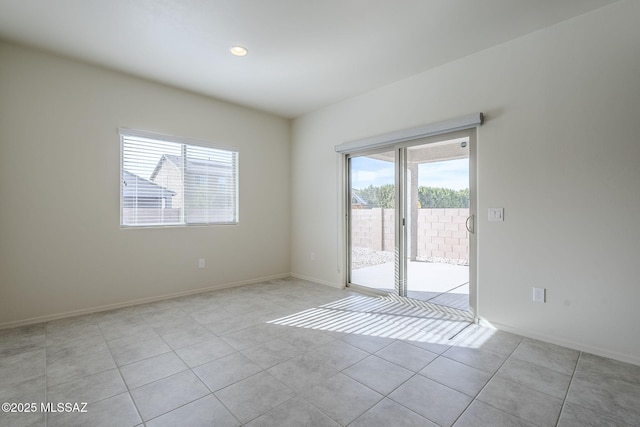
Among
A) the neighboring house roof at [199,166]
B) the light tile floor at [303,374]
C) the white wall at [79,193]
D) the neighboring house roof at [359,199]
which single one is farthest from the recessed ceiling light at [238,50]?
the light tile floor at [303,374]

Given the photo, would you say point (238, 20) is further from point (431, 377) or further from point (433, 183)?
point (431, 377)

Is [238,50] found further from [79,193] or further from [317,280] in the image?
[317,280]

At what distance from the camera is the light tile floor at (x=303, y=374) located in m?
1.65

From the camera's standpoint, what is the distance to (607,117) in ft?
7.50

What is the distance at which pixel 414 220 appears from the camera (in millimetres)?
3686

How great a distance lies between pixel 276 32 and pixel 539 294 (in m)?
3.31

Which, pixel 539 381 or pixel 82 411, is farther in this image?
pixel 539 381

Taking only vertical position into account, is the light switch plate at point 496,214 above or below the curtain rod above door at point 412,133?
below

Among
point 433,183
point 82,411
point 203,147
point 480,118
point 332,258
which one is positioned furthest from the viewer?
point 332,258

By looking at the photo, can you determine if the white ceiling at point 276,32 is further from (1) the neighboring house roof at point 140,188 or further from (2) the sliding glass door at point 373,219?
(1) the neighboring house roof at point 140,188

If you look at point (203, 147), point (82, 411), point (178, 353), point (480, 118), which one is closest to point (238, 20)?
point (203, 147)

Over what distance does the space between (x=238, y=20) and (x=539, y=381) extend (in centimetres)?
→ 353

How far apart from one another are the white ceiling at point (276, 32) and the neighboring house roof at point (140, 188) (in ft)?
4.01

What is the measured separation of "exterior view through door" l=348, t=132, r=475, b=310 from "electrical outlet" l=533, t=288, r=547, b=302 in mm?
653
